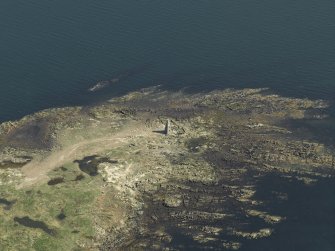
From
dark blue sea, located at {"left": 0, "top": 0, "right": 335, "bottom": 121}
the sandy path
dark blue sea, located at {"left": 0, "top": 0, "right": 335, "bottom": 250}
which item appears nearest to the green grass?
the sandy path

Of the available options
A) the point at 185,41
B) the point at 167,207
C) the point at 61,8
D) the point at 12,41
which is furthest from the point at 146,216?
the point at 61,8

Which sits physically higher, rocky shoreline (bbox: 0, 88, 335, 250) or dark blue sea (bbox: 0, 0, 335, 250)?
dark blue sea (bbox: 0, 0, 335, 250)

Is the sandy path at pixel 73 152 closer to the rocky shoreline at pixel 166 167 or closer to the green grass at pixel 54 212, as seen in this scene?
the rocky shoreline at pixel 166 167

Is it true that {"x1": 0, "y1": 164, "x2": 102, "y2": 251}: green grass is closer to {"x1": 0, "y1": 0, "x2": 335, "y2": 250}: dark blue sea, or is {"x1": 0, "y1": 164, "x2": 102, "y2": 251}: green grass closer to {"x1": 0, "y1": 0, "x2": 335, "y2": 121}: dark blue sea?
{"x1": 0, "y1": 0, "x2": 335, "y2": 121}: dark blue sea

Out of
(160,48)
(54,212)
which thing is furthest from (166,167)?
(160,48)

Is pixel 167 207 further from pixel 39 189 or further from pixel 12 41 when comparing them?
pixel 12 41

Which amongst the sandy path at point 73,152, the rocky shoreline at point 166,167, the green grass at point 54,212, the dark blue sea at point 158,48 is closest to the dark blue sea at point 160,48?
the dark blue sea at point 158,48
